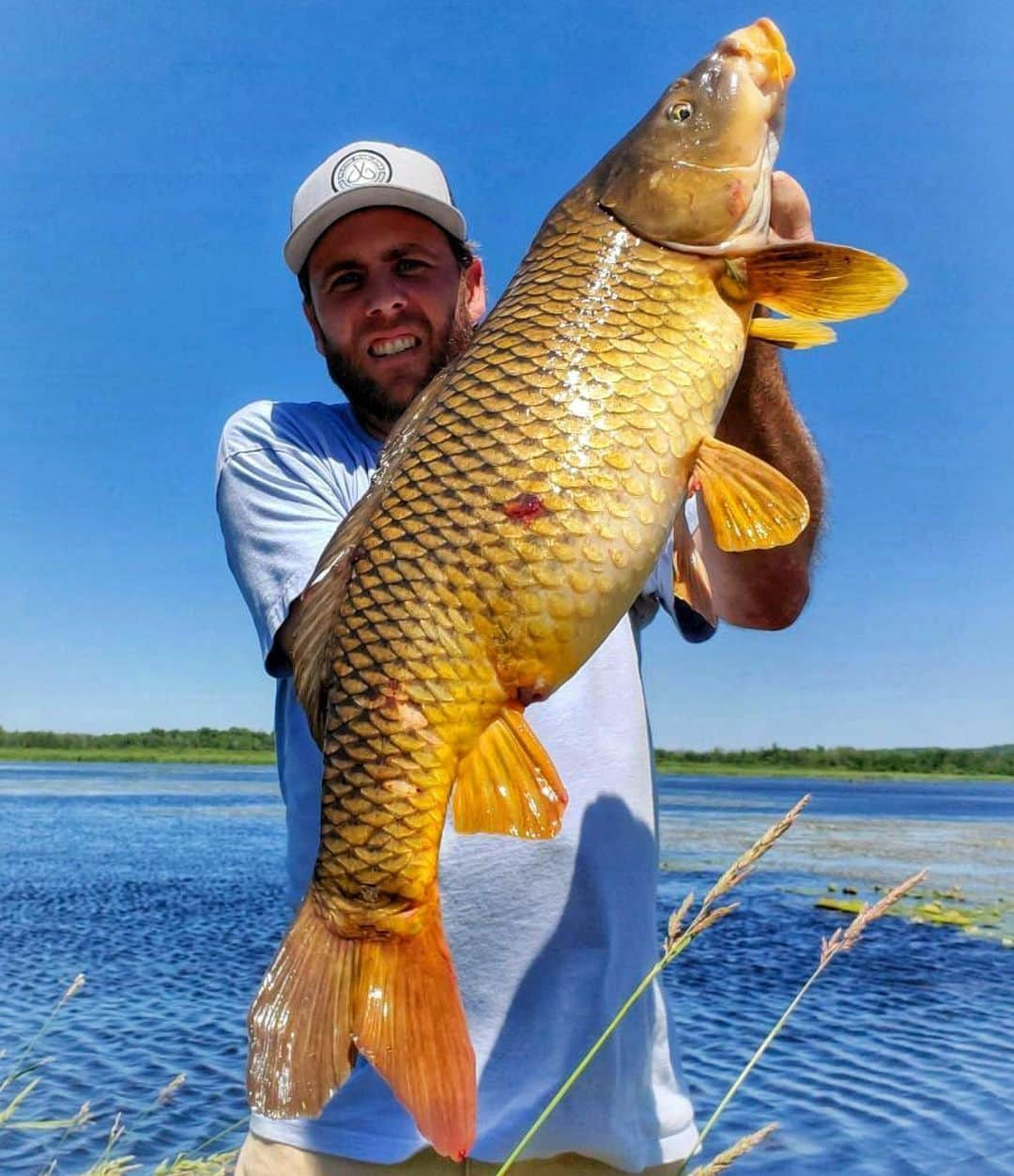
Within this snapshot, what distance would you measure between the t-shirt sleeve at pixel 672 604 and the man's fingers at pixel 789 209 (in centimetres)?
65

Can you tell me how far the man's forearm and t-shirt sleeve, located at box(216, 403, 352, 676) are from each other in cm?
90

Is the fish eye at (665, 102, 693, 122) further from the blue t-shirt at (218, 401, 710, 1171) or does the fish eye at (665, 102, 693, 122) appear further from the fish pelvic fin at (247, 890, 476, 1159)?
the fish pelvic fin at (247, 890, 476, 1159)

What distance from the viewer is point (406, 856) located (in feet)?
6.45

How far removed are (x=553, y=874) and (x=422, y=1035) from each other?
827mm

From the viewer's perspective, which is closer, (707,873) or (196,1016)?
(196,1016)

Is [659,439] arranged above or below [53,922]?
above

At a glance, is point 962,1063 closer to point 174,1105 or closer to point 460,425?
point 174,1105

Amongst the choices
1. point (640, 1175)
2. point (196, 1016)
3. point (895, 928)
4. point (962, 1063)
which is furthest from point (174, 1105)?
point (895, 928)

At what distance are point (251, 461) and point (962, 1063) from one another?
10.7 m

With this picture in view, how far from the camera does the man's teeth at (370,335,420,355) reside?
3.26 m

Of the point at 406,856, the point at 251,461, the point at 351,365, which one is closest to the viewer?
the point at 406,856

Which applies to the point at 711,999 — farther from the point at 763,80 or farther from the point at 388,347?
the point at 763,80

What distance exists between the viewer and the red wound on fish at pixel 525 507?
1932 millimetres

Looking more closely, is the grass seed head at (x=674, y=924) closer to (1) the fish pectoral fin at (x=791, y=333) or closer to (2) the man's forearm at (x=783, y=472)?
(2) the man's forearm at (x=783, y=472)
